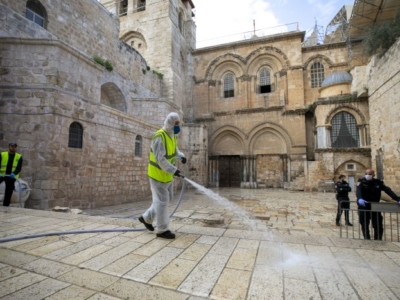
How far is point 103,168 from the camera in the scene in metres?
8.82

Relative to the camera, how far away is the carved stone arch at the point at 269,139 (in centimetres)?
1887

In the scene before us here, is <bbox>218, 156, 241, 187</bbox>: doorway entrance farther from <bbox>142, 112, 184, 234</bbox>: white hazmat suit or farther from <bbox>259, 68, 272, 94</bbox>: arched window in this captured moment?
<bbox>142, 112, 184, 234</bbox>: white hazmat suit

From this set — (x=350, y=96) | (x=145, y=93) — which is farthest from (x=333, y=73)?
(x=145, y=93)

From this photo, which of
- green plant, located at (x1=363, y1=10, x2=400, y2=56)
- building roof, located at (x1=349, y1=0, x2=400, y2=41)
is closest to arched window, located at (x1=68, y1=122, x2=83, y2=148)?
green plant, located at (x1=363, y1=10, x2=400, y2=56)

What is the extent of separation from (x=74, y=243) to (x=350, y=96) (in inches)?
728

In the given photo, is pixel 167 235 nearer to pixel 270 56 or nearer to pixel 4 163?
pixel 4 163

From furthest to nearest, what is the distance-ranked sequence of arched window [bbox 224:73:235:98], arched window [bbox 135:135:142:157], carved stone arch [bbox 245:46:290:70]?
arched window [bbox 224:73:235:98], carved stone arch [bbox 245:46:290:70], arched window [bbox 135:135:142:157]

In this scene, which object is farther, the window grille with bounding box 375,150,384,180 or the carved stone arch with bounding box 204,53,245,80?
the carved stone arch with bounding box 204,53,245,80

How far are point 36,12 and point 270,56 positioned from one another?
693 inches

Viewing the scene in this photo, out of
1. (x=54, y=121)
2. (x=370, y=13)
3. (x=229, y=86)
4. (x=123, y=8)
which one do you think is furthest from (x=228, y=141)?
(x=123, y=8)

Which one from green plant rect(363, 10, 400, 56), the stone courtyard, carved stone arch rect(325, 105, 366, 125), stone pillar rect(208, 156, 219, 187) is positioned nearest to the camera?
the stone courtyard

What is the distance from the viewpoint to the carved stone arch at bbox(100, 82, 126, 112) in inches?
531

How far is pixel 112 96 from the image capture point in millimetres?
13930

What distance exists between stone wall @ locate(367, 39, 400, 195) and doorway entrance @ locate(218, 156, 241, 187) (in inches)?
400
